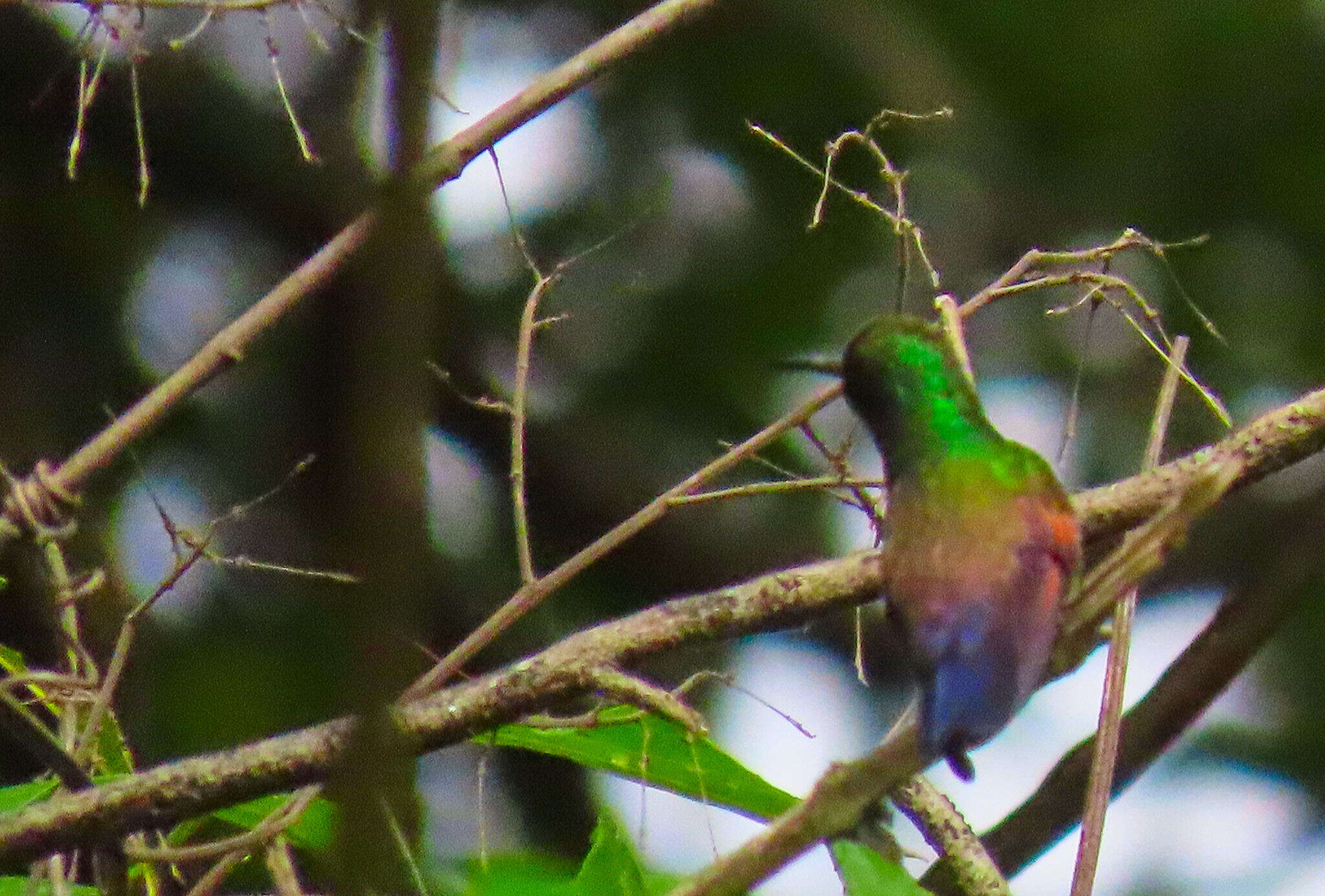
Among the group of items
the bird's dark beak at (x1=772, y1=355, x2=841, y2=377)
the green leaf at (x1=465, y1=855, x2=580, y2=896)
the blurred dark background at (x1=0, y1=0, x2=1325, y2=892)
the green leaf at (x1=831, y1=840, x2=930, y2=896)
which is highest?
the blurred dark background at (x1=0, y1=0, x2=1325, y2=892)

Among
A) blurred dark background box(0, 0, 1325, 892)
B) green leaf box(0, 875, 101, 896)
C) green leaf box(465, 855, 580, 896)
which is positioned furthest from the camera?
blurred dark background box(0, 0, 1325, 892)

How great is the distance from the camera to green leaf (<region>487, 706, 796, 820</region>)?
1738 mm

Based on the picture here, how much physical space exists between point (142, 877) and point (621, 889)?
0.62 m

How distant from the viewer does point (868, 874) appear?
1400 millimetres

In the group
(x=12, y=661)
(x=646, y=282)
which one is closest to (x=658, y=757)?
(x=12, y=661)

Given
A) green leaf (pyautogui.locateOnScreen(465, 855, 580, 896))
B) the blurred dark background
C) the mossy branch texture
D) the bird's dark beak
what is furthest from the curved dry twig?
the blurred dark background

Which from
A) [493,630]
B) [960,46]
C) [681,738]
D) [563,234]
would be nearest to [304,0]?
Result: [493,630]

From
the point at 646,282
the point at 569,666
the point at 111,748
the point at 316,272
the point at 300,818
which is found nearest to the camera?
the point at 569,666

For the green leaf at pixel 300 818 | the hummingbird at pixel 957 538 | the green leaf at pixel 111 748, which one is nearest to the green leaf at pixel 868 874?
the hummingbird at pixel 957 538

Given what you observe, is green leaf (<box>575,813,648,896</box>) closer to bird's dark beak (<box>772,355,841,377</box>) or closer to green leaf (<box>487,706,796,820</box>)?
green leaf (<box>487,706,796,820</box>)

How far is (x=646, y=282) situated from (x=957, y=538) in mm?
4021

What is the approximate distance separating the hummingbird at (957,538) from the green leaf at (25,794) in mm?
946

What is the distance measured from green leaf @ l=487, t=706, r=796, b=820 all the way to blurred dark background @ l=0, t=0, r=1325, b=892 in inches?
69.2

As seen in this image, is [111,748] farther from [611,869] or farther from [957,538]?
[957,538]
